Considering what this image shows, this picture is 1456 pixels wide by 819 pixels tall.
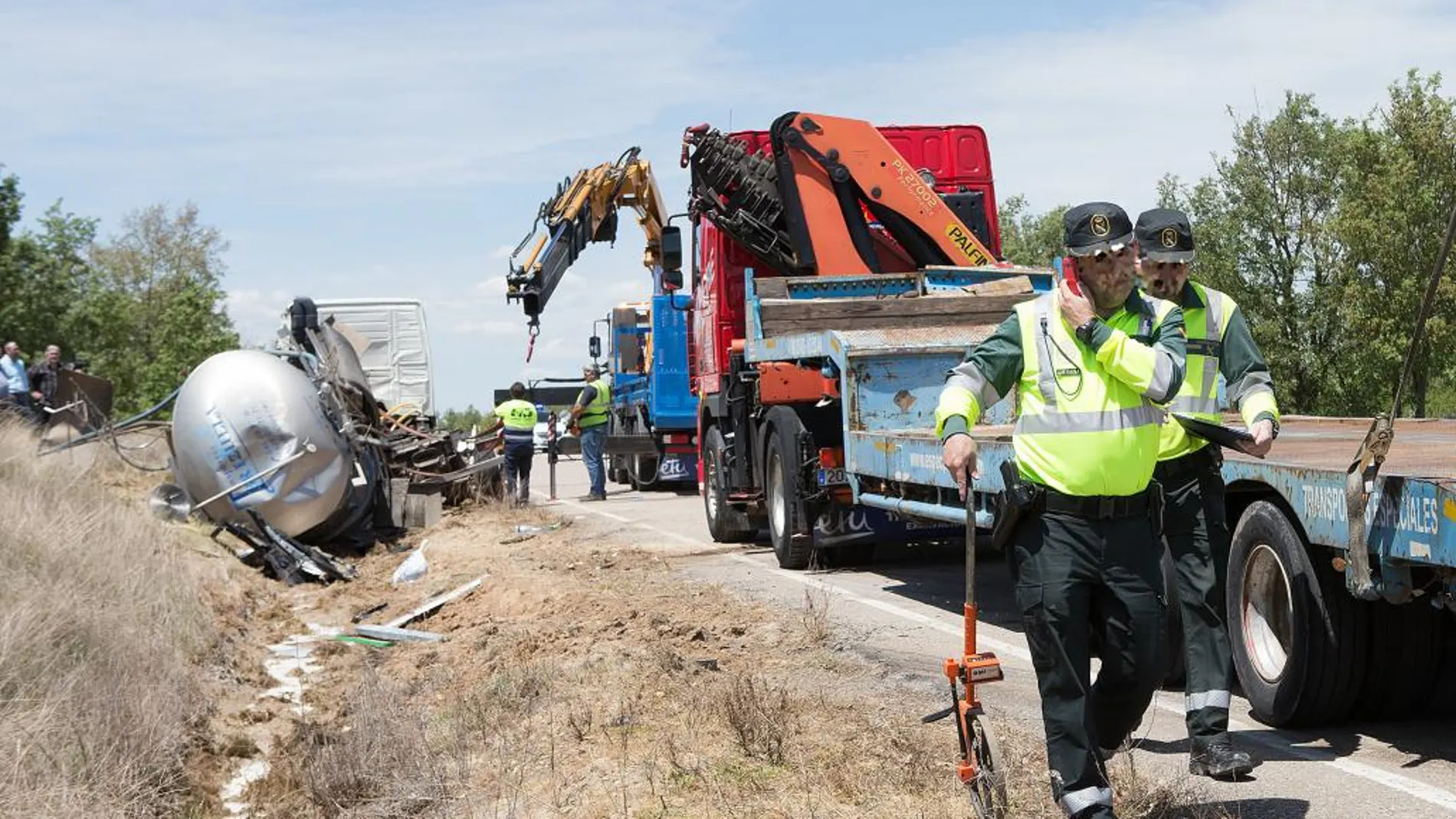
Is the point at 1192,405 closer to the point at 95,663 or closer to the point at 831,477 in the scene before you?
the point at 95,663

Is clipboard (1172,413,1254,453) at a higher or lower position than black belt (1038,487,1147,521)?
higher

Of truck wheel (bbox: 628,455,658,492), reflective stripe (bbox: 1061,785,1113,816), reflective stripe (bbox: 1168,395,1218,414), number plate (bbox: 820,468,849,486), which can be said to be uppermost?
reflective stripe (bbox: 1168,395,1218,414)

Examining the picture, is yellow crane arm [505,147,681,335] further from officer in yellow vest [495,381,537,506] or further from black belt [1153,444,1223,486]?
black belt [1153,444,1223,486]

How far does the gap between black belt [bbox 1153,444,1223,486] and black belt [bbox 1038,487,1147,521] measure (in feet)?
3.55

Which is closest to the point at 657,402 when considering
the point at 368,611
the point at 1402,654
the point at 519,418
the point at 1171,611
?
the point at 519,418

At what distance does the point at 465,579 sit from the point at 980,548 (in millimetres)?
4202

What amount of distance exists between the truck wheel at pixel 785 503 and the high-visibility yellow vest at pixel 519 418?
8.00 metres

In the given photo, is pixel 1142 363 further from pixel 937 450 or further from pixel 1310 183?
pixel 1310 183

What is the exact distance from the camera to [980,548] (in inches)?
527

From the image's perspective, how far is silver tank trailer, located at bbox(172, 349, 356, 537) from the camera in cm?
1611

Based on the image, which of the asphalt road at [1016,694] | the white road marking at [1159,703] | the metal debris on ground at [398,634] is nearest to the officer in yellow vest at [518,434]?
the asphalt road at [1016,694]

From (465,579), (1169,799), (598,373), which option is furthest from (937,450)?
(598,373)

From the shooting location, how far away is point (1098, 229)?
4.96m

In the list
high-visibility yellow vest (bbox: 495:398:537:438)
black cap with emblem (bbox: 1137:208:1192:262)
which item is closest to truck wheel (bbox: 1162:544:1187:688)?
black cap with emblem (bbox: 1137:208:1192:262)
